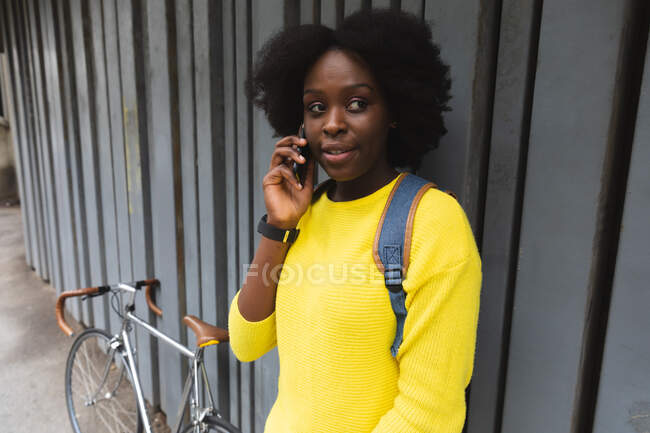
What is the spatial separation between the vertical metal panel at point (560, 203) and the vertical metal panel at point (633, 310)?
0.23 ft

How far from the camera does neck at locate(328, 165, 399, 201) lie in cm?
115

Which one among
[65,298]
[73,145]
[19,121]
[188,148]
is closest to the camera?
[188,148]

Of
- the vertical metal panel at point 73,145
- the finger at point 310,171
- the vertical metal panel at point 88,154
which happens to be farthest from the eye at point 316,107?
the vertical metal panel at point 73,145

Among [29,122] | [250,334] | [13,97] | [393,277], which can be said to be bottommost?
[250,334]

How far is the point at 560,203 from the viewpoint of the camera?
45.0 inches

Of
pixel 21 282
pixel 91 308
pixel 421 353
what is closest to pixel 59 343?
pixel 91 308

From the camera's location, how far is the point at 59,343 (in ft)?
15.5

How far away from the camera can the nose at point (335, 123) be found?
3.41 feet

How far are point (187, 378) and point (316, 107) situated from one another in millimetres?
2391

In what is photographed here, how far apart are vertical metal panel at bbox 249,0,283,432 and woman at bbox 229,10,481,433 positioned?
0.83m

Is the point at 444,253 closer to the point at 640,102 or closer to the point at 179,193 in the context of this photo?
the point at 640,102

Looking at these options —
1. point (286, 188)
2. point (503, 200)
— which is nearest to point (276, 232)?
point (286, 188)

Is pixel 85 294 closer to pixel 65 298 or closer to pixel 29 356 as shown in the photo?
pixel 65 298

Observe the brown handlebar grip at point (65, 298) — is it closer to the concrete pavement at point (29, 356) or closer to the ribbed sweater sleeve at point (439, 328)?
the concrete pavement at point (29, 356)
